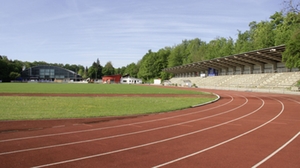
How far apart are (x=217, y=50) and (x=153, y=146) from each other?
83743 millimetres

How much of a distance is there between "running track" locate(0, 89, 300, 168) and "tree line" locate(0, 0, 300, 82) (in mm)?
13540

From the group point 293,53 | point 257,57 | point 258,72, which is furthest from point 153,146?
point 258,72

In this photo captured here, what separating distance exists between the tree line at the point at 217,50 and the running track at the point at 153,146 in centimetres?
1354

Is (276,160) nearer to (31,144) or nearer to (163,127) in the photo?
(163,127)

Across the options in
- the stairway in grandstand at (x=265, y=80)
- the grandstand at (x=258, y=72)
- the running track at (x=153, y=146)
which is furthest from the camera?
the grandstand at (x=258, y=72)

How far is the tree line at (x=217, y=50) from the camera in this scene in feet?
121

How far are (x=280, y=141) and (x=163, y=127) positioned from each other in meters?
4.77

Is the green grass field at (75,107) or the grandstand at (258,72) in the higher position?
the grandstand at (258,72)

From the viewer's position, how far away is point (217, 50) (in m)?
86.7

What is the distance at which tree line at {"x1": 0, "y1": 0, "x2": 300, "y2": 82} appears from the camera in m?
36.8

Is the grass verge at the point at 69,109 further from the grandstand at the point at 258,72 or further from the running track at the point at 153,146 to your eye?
the grandstand at the point at 258,72

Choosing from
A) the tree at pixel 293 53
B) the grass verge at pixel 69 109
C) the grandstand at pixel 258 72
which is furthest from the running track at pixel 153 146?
the grandstand at pixel 258 72

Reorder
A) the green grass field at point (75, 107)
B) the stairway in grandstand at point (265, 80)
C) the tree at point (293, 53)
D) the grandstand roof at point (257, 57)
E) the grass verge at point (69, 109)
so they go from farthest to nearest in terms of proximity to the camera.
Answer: the grandstand roof at point (257, 57), the stairway in grandstand at point (265, 80), the tree at point (293, 53), the green grass field at point (75, 107), the grass verge at point (69, 109)

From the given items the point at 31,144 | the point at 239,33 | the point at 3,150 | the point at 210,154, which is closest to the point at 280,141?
the point at 210,154
